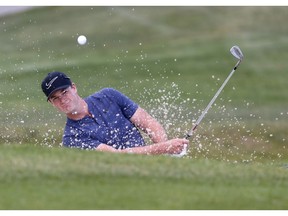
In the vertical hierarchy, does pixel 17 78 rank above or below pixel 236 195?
above

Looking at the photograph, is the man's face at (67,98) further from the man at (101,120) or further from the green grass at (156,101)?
the green grass at (156,101)

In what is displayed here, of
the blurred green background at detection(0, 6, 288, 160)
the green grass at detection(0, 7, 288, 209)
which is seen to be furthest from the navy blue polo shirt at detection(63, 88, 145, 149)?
the blurred green background at detection(0, 6, 288, 160)

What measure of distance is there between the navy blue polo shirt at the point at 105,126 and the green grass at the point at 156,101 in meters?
0.95

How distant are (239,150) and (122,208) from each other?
6259mm

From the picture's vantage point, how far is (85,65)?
16.8m

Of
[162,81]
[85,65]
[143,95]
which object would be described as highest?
[85,65]

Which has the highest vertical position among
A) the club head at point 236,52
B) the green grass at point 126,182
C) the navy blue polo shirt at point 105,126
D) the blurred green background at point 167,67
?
the blurred green background at point 167,67

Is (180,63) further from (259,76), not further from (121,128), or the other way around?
(121,128)

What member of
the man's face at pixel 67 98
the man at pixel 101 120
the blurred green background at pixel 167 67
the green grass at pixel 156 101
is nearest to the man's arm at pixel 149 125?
the man at pixel 101 120

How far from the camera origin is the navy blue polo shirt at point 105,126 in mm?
8469

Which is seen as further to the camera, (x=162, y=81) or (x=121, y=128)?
(x=162, y=81)

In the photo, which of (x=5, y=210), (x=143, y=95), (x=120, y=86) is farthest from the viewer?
(x=120, y=86)

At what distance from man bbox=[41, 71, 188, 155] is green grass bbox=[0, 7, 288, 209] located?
87cm

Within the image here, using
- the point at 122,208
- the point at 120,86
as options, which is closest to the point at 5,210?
the point at 122,208
